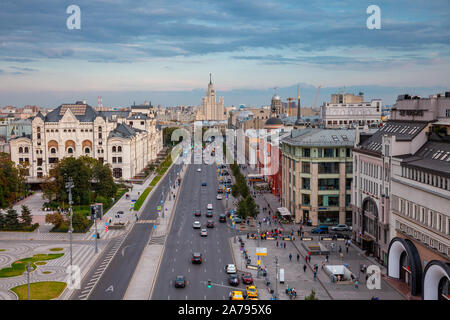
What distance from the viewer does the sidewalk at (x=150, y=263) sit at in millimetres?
46844

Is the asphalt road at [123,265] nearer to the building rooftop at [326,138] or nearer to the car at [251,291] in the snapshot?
the car at [251,291]

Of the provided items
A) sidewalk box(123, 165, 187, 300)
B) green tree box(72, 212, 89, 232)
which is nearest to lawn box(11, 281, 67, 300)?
sidewalk box(123, 165, 187, 300)

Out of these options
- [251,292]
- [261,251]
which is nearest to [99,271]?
[251,292]

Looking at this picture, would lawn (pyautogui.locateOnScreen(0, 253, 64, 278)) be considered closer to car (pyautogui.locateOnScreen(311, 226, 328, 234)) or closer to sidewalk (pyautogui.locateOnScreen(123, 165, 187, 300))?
sidewalk (pyautogui.locateOnScreen(123, 165, 187, 300))

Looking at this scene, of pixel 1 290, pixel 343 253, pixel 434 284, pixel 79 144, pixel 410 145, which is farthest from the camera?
pixel 79 144

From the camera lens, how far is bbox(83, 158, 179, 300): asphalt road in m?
46.6

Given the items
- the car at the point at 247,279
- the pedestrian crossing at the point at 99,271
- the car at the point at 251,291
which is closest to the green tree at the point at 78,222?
the pedestrian crossing at the point at 99,271

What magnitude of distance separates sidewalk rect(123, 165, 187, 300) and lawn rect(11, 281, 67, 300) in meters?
7.07

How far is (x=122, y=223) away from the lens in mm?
78438

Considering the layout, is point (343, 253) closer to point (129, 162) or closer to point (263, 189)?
point (263, 189)

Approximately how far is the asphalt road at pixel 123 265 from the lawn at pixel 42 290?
3615 mm
